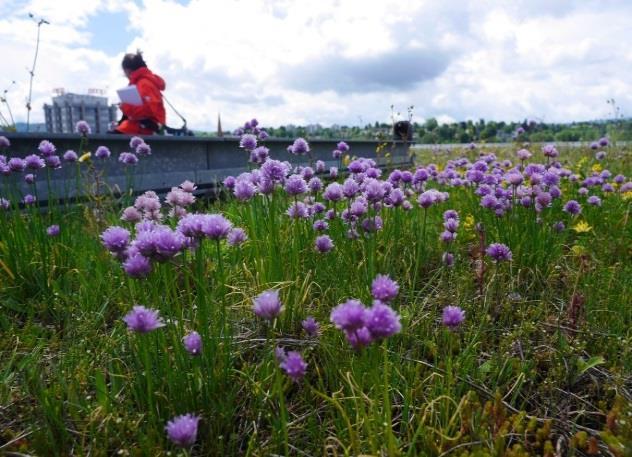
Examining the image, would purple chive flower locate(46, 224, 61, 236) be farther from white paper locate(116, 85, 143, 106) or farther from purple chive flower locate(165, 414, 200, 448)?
white paper locate(116, 85, 143, 106)

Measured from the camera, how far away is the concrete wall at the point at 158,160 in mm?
4391

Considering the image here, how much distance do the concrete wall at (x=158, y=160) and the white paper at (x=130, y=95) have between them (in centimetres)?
151

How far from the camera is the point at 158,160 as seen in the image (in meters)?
5.56

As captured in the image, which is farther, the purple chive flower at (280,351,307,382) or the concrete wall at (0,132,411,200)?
the concrete wall at (0,132,411,200)

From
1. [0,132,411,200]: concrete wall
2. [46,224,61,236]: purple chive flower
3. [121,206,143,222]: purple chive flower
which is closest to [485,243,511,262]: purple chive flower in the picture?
[121,206,143,222]: purple chive flower

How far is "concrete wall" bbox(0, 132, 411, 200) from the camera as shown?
14.4 feet

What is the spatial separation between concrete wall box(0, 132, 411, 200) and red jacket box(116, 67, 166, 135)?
1472 millimetres

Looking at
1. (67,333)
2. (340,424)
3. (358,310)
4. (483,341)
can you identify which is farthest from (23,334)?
(483,341)

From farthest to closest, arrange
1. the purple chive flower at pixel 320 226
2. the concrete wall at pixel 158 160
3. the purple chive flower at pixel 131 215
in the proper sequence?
1. the concrete wall at pixel 158 160
2. the purple chive flower at pixel 320 226
3. the purple chive flower at pixel 131 215

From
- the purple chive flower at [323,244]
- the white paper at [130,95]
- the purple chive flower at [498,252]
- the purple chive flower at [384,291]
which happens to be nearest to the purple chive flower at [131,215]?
the purple chive flower at [323,244]

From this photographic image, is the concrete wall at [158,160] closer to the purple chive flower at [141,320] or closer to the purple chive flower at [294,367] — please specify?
the purple chive flower at [141,320]

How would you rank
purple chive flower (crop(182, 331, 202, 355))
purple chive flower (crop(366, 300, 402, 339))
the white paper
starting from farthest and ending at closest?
1. the white paper
2. purple chive flower (crop(182, 331, 202, 355))
3. purple chive flower (crop(366, 300, 402, 339))

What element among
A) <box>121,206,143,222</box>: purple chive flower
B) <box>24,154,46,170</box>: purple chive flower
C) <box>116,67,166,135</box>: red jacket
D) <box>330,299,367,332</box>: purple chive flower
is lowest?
<box>330,299,367,332</box>: purple chive flower

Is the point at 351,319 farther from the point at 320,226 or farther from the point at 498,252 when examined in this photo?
the point at 320,226
